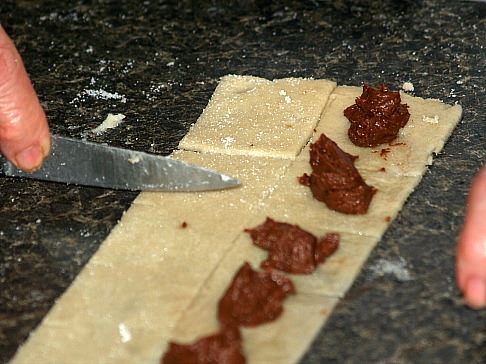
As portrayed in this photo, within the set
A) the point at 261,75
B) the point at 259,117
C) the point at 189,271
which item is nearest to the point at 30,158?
the point at 189,271

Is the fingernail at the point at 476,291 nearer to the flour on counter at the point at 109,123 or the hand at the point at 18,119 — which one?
the hand at the point at 18,119

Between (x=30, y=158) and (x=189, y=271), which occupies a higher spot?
(x=30, y=158)

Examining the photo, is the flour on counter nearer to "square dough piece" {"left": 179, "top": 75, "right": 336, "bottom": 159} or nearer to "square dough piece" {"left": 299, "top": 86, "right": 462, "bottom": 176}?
"square dough piece" {"left": 179, "top": 75, "right": 336, "bottom": 159}

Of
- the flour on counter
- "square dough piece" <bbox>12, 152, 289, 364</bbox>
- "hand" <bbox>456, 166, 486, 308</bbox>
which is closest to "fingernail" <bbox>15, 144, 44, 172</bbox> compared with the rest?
"square dough piece" <bbox>12, 152, 289, 364</bbox>

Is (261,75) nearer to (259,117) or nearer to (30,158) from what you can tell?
(259,117)

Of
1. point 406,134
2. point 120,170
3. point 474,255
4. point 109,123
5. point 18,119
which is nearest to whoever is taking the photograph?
point 474,255

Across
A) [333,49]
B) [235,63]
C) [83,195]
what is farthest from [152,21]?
[83,195]

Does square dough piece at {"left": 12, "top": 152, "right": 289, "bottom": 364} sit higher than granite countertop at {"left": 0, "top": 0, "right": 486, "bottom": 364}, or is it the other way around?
square dough piece at {"left": 12, "top": 152, "right": 289, "bottom": 364}
